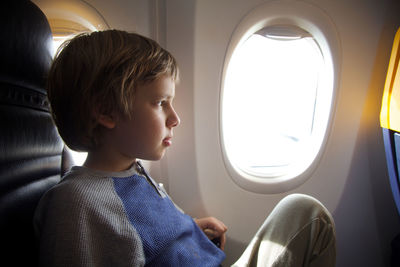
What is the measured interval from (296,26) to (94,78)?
1.05 meters

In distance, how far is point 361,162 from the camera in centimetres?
135

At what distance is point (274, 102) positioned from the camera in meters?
1.51

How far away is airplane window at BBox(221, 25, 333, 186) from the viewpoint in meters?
1.24

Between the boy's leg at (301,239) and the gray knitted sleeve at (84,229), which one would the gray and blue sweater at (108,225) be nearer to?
the gray knitted sleeve at (84,229)

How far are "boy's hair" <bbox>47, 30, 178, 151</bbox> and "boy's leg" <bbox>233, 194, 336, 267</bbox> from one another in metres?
0.61

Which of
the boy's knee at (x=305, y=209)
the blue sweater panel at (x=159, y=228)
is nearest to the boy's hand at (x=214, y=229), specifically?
the blue sweater panel at (x=159, y=228)

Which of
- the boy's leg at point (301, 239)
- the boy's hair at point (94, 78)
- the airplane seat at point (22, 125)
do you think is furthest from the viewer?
the boy's leg at point (301, 239)

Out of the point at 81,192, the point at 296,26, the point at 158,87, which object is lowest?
the point at 81,192

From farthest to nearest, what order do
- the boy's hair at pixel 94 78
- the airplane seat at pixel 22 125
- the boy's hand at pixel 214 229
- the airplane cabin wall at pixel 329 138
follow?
the airplane cabin wall at pixel 329 138
the boy's hand at pixel 214 229
the boy's hair at pixel 94 78
the airplane seat at pixel 22 125

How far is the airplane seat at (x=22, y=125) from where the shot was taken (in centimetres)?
46

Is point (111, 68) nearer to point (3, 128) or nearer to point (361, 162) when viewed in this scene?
point (3, 128)

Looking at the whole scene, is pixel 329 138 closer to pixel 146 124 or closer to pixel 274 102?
pixel 274 102

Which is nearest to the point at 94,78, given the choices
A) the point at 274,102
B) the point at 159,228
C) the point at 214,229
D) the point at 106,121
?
the point at 106,121

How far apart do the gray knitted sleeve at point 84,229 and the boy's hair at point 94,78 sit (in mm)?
160
